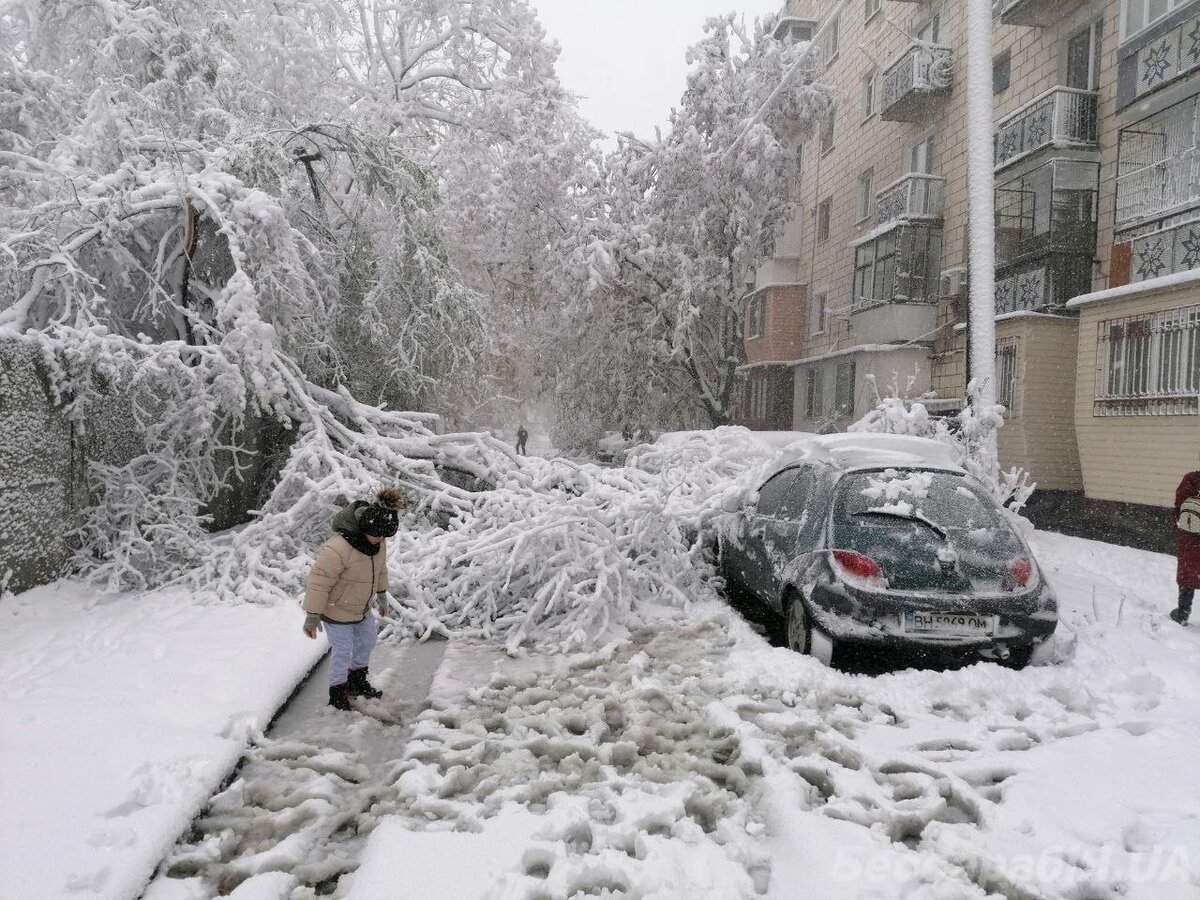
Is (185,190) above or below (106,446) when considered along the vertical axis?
above

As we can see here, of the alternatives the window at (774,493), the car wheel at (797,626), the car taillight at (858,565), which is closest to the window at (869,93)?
the window at (774,493)

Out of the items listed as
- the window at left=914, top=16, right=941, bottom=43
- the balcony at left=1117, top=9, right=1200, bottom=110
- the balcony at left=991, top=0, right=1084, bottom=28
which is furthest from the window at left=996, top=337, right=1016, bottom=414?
the window at left=914, top=16, right=941, bottom=43

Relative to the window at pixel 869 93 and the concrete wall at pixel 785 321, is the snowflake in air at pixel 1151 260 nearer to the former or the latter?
the window at pixel 869 93

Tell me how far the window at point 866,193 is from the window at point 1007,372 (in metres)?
8.33

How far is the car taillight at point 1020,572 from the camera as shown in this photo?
215 inches

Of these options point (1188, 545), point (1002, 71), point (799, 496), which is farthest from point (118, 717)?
point (1002, 71)

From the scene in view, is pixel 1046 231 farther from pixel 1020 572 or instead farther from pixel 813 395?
pixel 1020 572

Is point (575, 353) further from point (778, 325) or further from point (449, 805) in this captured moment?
point (449, 805)

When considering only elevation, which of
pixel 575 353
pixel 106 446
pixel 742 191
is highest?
pixel 742 191

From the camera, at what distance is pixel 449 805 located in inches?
150

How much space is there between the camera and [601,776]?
13.8ft

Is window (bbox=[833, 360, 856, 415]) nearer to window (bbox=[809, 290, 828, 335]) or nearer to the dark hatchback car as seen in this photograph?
window (bbox=[809, 290, 828, 335])

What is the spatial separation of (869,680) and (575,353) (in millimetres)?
18442

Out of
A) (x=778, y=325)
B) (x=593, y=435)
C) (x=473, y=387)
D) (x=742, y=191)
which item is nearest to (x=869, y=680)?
(x=473, y=387)
